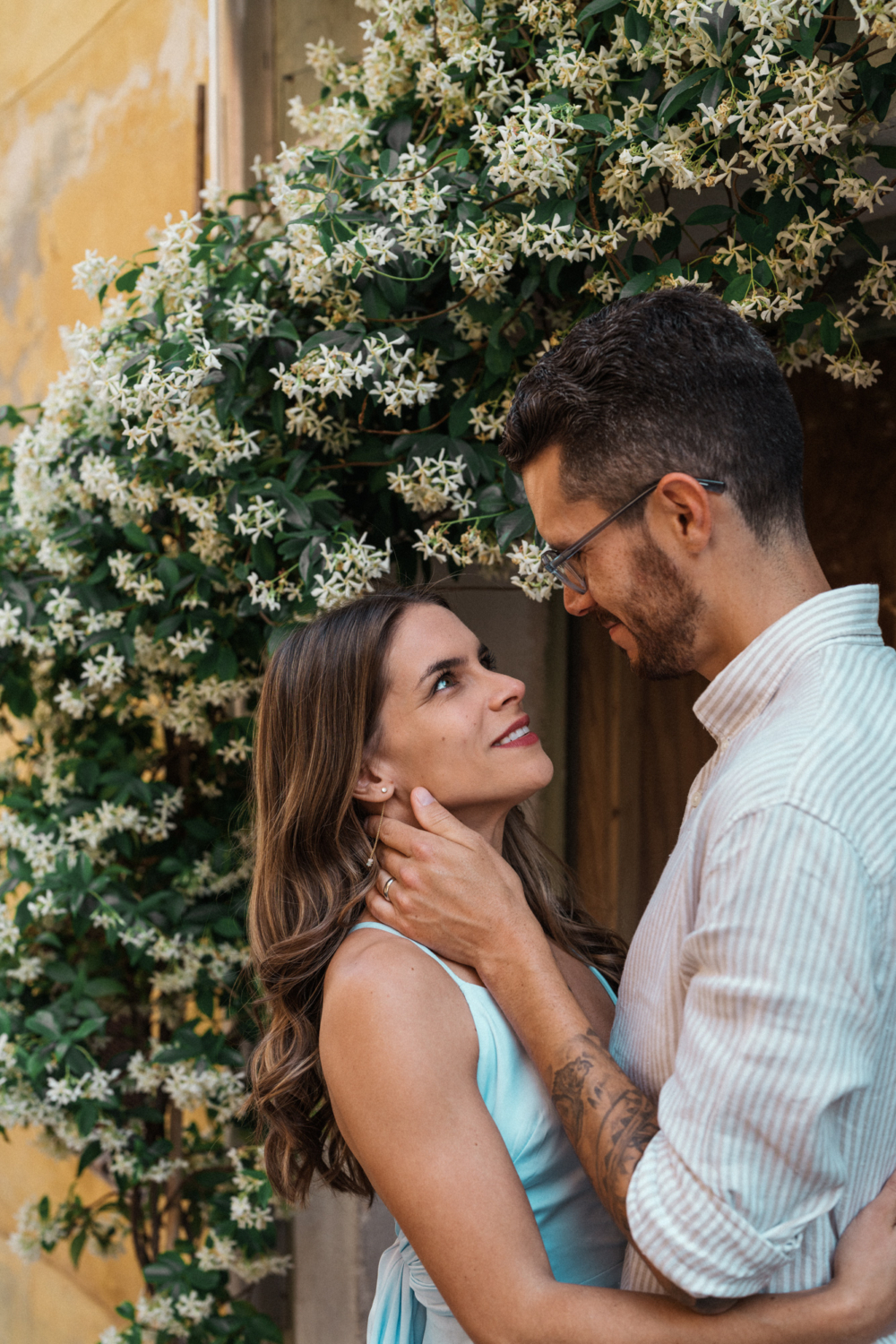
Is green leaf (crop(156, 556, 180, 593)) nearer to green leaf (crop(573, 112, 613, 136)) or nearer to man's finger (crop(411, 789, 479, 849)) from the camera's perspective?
man's finger (crop(411, 789, 479, 849))

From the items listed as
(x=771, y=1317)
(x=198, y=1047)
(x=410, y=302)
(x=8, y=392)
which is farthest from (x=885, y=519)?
(x=8, y=392)

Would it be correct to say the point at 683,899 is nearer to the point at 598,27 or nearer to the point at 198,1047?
the point at 598,27

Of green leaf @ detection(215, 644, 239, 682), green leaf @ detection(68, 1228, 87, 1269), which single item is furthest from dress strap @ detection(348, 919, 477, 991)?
green leaf @ detection(68, 1228, 87, 1269)

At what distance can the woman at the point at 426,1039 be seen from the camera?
130 centimetres

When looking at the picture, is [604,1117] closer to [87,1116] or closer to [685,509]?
[685,509]

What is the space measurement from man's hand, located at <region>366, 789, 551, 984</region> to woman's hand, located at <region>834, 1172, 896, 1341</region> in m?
0.49

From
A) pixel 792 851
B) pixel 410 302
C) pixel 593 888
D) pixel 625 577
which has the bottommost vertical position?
pixel 593 888

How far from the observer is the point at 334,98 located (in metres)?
2.56

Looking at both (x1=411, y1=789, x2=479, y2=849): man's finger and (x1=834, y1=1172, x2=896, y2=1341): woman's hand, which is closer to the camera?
(x1=834, y1=1172, x2=896, y2=1341): woman's hand

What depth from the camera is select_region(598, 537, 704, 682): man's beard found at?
143 centimetres

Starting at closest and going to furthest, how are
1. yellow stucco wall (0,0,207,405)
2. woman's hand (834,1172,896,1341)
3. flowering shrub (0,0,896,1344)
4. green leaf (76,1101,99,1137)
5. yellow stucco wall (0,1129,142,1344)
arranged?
woman's hand (834,1172,896,1341) < flowering shrub (0,0,896,1344) < green leaf (76,1101,99,1137) < yellow stucco wall (0,0,207,405) < yellow stucco wall (0,1129,142,1344)

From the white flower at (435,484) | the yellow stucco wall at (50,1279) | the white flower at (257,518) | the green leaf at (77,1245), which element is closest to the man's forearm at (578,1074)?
the white flower at (435,484)

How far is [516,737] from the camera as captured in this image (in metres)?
1.88

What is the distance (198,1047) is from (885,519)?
2.15 m
